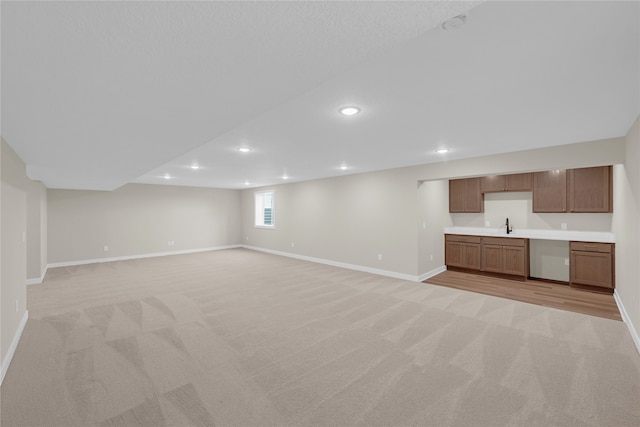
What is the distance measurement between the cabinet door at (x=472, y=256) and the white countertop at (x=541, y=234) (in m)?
0.26

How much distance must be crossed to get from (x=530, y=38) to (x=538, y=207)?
5.06 metres

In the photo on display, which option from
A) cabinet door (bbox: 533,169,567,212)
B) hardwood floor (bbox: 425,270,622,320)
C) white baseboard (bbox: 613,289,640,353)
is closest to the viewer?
white baseboard (bbox: 613,289,640,353)

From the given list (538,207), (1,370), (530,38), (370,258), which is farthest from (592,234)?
(1,370)

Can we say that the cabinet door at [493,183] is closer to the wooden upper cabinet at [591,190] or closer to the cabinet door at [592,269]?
the wooden upper cabinet at [591,190]

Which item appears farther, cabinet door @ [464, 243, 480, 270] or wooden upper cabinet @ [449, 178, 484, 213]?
wooden upper cabinet @ [449, 178, 484, 213]

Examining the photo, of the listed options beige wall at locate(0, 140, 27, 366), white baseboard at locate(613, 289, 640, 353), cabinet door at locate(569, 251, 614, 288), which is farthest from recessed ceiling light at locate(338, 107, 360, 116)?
cabinet door at locate(569, 251, 614, 288)

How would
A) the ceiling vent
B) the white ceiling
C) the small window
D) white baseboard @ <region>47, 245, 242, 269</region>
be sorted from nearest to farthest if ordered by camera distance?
the white ceiling, the ceiling vent, white baseboard @ <region>47, 245, 242, 269</region>, the small window

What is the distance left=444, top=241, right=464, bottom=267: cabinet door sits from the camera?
6051 mm

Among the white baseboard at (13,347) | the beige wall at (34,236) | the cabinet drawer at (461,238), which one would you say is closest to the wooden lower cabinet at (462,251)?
the cabinet drawer at (461,238)

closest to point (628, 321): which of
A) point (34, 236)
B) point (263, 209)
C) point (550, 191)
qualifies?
point (550, 191)

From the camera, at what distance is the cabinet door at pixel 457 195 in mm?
6281

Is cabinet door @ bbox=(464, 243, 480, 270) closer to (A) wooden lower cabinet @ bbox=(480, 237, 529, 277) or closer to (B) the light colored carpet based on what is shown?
(A) wooden lower cabinet @ bbox=(480, 237, 529, 277)

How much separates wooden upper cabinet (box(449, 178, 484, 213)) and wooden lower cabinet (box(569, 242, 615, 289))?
1753mm

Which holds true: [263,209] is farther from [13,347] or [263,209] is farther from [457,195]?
[13,347]
